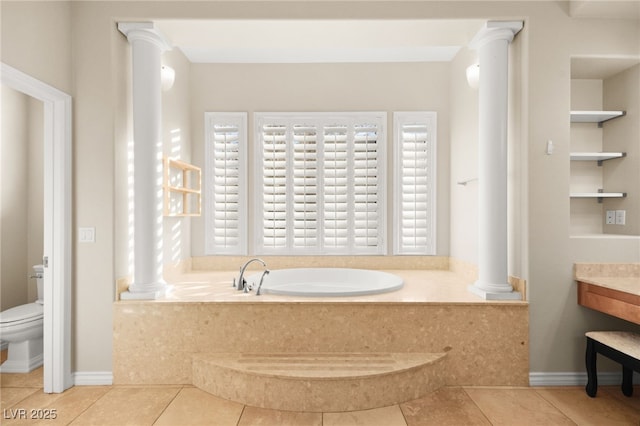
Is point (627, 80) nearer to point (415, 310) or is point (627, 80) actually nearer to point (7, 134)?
point (415, 310)

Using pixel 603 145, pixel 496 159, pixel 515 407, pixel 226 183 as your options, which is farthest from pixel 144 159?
pixel 603 145

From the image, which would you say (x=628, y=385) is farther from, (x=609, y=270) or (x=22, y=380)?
(x=22, y=380)

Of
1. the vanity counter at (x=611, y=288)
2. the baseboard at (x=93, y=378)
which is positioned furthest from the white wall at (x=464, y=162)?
the baseboard at (x=93, y=378)

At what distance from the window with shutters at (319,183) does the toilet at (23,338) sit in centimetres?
195

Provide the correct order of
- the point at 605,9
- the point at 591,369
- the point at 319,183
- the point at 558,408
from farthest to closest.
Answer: the point at 319,183, the point at 605,9, the point at 591,369, the point at 558,408

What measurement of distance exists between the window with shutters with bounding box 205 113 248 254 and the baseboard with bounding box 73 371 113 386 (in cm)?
158

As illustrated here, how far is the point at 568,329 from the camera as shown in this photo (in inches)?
103

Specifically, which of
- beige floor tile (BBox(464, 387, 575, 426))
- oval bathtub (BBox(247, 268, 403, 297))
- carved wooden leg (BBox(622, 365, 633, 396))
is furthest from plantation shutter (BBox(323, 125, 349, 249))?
carved wooden leg (BBox(622, 365, 633, 396))

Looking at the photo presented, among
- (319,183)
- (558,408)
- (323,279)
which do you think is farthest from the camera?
(319,183)

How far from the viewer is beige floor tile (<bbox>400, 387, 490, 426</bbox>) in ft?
6.95

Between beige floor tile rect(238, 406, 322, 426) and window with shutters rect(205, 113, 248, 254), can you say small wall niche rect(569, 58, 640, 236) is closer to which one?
beige floor tile rect(238, 406, 322, 426)

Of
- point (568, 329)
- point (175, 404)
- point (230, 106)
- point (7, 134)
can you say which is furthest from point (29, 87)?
point (568, 329)

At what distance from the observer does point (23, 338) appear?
2.75m

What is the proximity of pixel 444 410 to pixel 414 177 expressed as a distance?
2.35 meters
